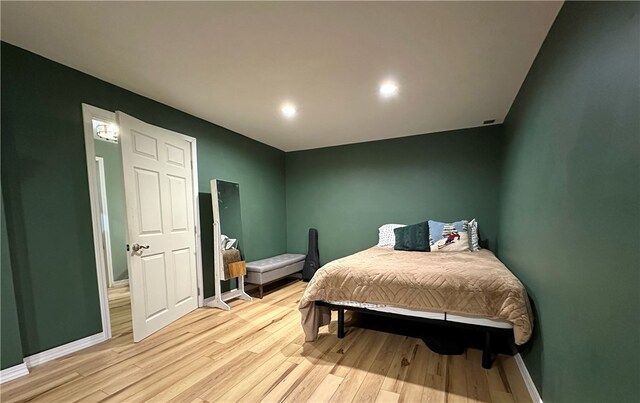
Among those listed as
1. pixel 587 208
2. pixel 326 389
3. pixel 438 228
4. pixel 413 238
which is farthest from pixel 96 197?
pixel 438 228

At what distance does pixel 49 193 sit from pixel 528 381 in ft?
12.1

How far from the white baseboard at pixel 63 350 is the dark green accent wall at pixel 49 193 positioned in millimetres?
41

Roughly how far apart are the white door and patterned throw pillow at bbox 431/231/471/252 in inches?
119

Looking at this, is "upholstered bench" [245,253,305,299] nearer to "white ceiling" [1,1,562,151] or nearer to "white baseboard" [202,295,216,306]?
"white baseboard" [202,295,216,306]

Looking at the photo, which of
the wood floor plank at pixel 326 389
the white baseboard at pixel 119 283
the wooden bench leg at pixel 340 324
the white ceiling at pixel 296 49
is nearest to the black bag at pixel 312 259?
the wooden bench leg at pixel 340 324

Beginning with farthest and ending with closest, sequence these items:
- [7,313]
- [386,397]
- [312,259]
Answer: [312,259], [7,313], [386,397]

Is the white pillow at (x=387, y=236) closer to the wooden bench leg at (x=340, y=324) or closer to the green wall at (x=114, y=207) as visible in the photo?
the wooden bench leg at (x=340, y=324)

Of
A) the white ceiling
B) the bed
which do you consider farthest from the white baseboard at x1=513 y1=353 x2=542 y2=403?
the white ceiling

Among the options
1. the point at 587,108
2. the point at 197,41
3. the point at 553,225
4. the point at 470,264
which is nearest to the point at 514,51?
the point at 587,108

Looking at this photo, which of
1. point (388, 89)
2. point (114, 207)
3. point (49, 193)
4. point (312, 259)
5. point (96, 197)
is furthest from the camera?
point (312, 259)

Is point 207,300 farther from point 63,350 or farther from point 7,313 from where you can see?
point 7,313

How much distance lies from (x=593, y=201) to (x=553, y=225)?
0.46m

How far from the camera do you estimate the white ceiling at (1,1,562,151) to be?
4.65 feet

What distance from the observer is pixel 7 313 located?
1.66 m
